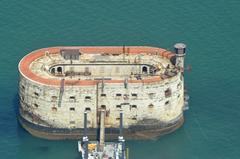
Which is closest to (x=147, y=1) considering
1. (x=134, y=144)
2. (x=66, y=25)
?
A: (x=66, y=25)

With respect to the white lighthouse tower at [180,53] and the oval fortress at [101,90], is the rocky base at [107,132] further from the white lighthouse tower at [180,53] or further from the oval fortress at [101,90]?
the white lighthouse tower at [180,53]

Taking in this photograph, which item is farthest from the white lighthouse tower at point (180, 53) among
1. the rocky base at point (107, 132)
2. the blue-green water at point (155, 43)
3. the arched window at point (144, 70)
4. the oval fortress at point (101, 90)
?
the blue-green water at point (155, 43)

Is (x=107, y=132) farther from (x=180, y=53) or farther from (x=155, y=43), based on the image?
(x=155, y=43)

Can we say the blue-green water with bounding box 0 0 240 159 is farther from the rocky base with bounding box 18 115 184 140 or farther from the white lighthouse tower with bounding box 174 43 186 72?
the white lighthouse tower with bounding box 174 43 186 72

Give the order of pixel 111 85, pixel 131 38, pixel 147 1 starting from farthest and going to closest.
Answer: pixel 147 1
pixel 131 38
pixel 111 85

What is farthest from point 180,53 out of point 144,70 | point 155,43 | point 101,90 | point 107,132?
point 155,43

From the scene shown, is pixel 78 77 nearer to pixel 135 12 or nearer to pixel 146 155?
pixel 146 155
